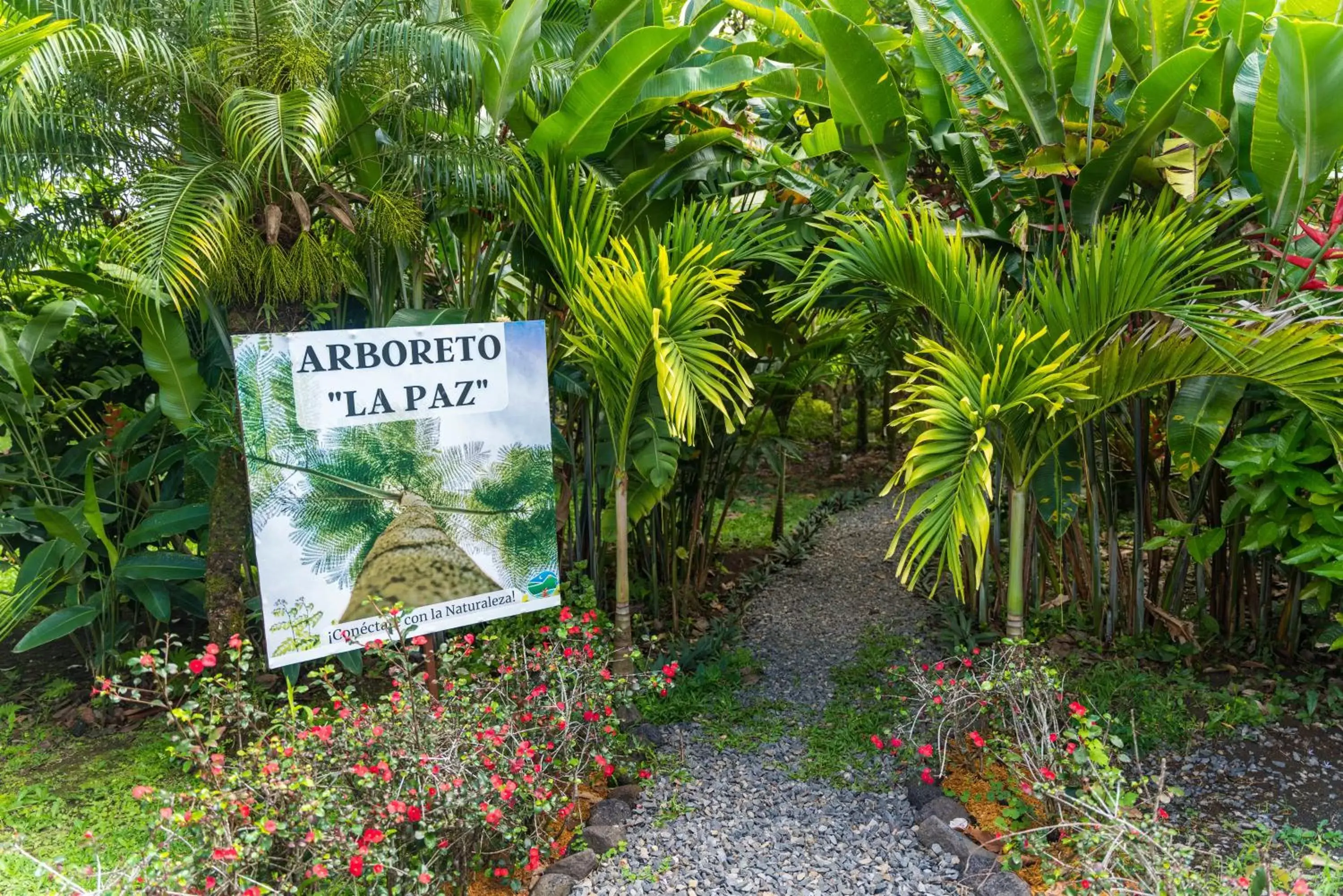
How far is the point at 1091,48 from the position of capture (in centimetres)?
294

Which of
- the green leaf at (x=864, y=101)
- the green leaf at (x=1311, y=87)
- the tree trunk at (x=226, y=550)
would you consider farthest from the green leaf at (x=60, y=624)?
the green leaf at (x=1311, y=87)

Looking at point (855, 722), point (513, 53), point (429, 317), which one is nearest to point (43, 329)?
point (429, 317)

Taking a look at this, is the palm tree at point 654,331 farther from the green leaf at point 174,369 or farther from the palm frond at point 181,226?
the green leaf at point 174,369

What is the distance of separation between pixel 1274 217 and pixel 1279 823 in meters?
2.01

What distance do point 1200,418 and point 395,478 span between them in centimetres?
279

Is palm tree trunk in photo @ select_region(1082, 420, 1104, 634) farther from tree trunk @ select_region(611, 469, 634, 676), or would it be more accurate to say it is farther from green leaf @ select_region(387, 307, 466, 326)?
green leaf @ select_region(387, 307, 466, 326)

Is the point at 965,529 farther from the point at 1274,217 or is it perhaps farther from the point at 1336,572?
the point at 1274,217

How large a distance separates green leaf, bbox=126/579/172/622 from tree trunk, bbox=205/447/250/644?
0.90 ft

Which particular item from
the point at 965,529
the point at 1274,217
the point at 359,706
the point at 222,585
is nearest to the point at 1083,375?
the point at 965,529

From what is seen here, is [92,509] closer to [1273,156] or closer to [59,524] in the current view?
[59,524]

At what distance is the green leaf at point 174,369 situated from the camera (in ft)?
10.4

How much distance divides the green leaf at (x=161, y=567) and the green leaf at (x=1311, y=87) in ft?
13.5

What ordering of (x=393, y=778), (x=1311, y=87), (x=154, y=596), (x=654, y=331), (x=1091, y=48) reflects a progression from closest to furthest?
(x=393, y=778)
(x=1311, y=87)
(x=654, y=331)
(x=1091, y=48)
(x=154, y=596)

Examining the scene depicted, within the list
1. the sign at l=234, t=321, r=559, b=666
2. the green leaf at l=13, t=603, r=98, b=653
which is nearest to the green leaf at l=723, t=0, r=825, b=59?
the sign at l=234, t=321, r=559, b=666
